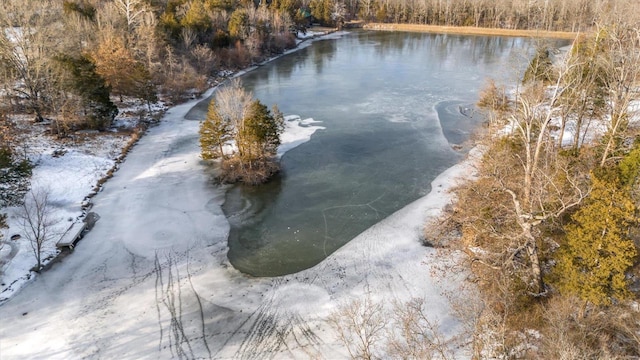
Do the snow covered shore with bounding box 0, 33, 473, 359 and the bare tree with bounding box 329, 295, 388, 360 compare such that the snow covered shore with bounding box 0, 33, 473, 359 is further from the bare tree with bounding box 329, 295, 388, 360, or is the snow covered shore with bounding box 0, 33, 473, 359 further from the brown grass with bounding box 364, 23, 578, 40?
the brown grass with bounding box 364, 23, 578, 40

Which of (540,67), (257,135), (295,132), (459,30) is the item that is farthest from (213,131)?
(459,30)

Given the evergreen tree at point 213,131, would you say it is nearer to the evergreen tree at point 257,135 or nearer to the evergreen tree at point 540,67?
the evergreen tree at point 257,135

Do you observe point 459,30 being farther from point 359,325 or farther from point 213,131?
point 359,325

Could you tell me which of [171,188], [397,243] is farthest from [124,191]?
[397,243]

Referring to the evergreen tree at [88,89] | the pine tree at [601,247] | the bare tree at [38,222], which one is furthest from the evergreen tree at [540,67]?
the evergreen tree at [88,89]

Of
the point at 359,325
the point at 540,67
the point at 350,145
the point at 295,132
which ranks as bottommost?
the point at 359,325
